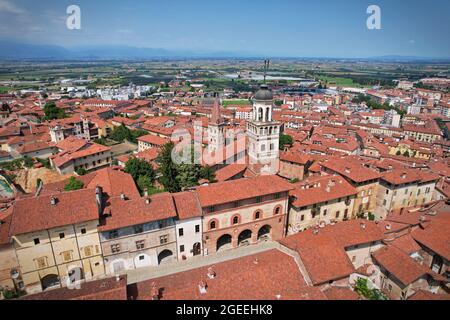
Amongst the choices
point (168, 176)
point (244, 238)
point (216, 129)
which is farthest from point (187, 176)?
point (216, 129)

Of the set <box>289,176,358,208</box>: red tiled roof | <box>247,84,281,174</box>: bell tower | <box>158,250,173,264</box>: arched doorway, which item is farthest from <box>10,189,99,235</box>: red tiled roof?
<box>247,84,281,174</box>: bell tower

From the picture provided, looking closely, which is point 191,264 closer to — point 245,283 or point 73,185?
point 245,283

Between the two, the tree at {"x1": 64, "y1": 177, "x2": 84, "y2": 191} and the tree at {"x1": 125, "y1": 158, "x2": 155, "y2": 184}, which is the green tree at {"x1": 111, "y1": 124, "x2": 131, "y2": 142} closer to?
the tree at {"x1": 125, "y1": 158, "x2": 155, "y2": 184}

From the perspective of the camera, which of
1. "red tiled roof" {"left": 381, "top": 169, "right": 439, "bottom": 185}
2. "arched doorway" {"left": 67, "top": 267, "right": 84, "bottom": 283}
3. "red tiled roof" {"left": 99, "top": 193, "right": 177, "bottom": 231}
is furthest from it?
"red tiled roof" {"left": 381, "top": 169, "right": 439, "bottom": 185}

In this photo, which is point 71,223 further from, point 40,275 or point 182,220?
point 182,220

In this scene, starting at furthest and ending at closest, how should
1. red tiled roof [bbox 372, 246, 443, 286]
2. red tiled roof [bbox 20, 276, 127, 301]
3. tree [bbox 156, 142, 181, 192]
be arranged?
tree [bbox 156, 142, 181, 192] < red tiled roof [bbox 372, 246, 443, 286] < red tiled roof [bbox 20, 276, 127, 301]


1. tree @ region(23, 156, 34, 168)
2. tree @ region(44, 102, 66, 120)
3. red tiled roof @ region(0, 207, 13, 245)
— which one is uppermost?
tree @ region(44, 102, 66, 120)

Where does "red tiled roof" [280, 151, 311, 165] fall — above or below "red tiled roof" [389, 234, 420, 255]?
above

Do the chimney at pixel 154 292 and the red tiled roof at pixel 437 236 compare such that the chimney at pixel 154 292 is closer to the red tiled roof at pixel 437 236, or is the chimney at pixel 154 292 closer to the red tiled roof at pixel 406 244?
the red tiled roof at pixel 406 244
